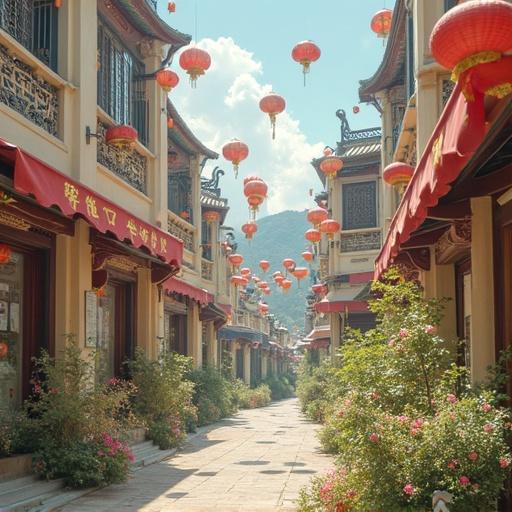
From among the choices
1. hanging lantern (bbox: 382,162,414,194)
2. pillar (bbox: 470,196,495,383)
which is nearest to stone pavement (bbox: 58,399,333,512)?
pillar (bbox: 470,196,495,383)

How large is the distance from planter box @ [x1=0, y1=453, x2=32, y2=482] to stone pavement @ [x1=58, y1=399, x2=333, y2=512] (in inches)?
29.5

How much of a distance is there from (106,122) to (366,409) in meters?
7.82

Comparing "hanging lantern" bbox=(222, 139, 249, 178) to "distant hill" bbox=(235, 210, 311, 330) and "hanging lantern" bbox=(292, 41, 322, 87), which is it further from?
"distant hill" bbox=(235, 210, 311, 330)

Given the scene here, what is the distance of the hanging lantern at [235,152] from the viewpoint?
50.6 feet

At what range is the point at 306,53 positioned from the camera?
46.1ft

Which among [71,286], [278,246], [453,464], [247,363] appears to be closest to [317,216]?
[71,286]

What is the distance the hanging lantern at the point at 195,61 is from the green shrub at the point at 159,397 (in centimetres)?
510

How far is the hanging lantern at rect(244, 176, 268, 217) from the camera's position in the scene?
1672 centimetres

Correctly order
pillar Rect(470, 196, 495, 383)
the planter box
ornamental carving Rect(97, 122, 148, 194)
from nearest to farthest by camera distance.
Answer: pillar Rect(470, 196, 495, 383) → the planter box → ornamental carving Rect(97, 122, 148, 194)

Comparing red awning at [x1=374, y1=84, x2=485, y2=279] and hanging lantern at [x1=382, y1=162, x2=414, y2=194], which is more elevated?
hanging lantern at [x1=382, y1=162, x2=414, y2=194]

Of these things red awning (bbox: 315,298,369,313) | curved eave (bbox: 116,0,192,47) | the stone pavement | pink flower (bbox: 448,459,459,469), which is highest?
curved eave (bbox: 116,0,192,47)

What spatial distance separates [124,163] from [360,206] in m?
11.0

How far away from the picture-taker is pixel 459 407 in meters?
6.17

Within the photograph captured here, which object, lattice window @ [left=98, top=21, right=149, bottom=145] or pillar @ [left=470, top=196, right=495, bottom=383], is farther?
lattice window @ [left=98, top=21, right=149, bottom=145]
